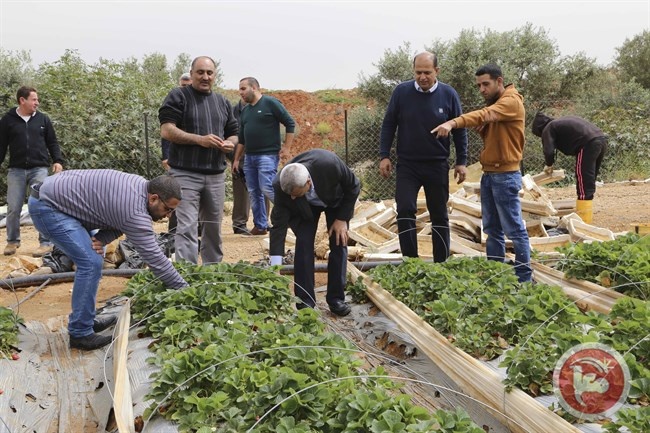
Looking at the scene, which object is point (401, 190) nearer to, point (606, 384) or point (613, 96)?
point (606, 384)

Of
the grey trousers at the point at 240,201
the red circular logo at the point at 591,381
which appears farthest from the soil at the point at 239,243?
the red circular logo at the point at 591,381

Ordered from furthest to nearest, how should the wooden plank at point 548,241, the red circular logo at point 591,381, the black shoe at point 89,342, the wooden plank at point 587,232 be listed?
1. the wooden plank at point 548,241
2. the wooden plank at point 587,232
3. the black shoe at point 89,342
4. the red circular logo at point 591,381

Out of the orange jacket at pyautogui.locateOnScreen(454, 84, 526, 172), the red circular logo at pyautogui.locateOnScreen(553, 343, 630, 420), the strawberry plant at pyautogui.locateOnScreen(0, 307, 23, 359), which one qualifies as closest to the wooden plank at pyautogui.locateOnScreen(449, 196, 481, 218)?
the orange jacket at pyautogui.locateOnScreen(454, 84, 526, 172)

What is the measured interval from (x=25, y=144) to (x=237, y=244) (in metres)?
2.70

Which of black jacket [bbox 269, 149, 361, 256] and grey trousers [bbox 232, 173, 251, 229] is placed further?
grey trousers [bbox 232, 173, 251, 229]

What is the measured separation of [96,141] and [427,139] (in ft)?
30.2

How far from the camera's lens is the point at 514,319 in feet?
12.6

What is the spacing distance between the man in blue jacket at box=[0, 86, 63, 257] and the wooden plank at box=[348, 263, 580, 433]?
458cm

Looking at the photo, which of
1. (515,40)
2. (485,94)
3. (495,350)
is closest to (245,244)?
(485,94)

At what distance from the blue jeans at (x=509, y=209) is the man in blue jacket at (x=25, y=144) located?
4.63 m

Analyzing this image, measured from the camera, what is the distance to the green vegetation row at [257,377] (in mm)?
2598

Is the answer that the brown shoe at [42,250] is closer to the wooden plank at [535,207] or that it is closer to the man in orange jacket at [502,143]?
the man in orange jacket at [502,143]

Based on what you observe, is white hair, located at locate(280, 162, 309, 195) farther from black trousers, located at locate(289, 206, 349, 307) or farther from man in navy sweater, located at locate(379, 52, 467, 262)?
man in navy sweater, located at locate(379, 52, 467, 262)

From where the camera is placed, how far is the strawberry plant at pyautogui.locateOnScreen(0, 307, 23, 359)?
4.06 m
